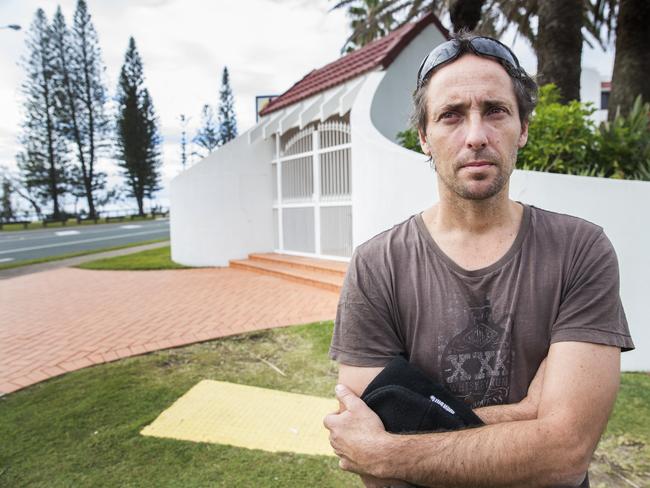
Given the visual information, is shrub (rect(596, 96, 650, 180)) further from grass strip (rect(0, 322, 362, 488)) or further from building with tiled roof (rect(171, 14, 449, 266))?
grass strip (rect(0, 322, 362, 488))

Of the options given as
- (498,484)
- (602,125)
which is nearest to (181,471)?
(498,484)

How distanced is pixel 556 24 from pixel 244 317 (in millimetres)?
6499

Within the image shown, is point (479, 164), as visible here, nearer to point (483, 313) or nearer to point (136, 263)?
point (483, 313)

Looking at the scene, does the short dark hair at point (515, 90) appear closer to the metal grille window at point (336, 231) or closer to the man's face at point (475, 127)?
the man's face at point (475, 127)

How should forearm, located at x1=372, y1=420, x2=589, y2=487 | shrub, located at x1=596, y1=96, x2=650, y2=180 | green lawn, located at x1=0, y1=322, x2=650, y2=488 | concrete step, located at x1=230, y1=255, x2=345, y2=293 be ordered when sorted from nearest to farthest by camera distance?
forearm, located at x1=372, y1=420, x2=589, y2=487
green lawn, located at x1=0, y1=322, x2=650, y2=488
shrub, located at x1=596, y1=96, x2=650, y2=180
concrete step, located at x1=230, y1=255, x2=345, y2=293

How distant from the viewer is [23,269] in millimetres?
11539

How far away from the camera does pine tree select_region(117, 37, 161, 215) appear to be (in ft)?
142

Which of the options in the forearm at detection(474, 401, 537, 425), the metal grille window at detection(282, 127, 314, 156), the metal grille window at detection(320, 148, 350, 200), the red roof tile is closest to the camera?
the forearm at detection(474, 401, 537, 425)

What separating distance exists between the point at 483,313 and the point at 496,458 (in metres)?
0.39

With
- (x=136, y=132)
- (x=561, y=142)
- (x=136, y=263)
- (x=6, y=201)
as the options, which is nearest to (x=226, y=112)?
(x=136, y=132)

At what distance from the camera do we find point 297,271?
8.45 meters

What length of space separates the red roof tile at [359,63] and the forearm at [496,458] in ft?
24.2

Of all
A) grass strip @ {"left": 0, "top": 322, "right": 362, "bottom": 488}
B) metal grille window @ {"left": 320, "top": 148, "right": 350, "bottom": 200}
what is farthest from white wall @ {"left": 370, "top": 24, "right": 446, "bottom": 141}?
grass strip @ {"left": 0, "top": 322, "right": 362, "bottom": 488}

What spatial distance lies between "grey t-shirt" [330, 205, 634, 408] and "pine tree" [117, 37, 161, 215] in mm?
48081
